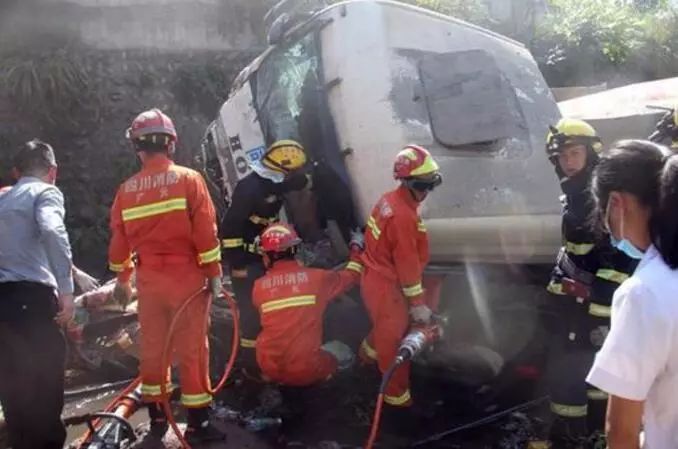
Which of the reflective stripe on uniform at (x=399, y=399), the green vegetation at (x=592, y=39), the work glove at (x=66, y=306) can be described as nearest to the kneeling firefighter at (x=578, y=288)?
the reflective stripe on uniform at (x=399, y=399)

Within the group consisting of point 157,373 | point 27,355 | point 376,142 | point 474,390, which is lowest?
point 474,390

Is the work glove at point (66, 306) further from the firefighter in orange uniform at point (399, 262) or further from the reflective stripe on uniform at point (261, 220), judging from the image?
the firefighter in orange uniform at point (399, 262)

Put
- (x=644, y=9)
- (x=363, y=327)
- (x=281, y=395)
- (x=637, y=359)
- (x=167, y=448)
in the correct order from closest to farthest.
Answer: (x=637, y=359) → (x=167, y=448) → (x=281, y=395) → (x=363, y=327) → (x=644, y=9)

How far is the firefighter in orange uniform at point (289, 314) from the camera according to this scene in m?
4.17

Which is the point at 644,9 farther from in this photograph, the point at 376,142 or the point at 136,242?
the point at 136,242

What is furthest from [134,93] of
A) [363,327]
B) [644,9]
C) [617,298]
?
[644,9]

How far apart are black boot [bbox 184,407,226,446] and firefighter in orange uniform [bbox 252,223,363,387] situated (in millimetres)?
453

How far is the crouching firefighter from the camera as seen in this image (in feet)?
15.4

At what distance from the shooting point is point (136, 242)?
393cm

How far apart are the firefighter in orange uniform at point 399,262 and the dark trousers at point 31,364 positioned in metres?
1.69

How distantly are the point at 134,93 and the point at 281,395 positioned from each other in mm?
5404

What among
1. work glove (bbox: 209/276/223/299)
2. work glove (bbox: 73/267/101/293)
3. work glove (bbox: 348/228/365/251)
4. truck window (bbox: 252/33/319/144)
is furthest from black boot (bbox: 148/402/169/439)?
truck window (bbox: 252/33/319/144)

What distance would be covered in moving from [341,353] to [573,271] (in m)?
1.62

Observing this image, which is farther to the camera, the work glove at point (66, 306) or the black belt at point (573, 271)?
the black belt at point (573, 271)
